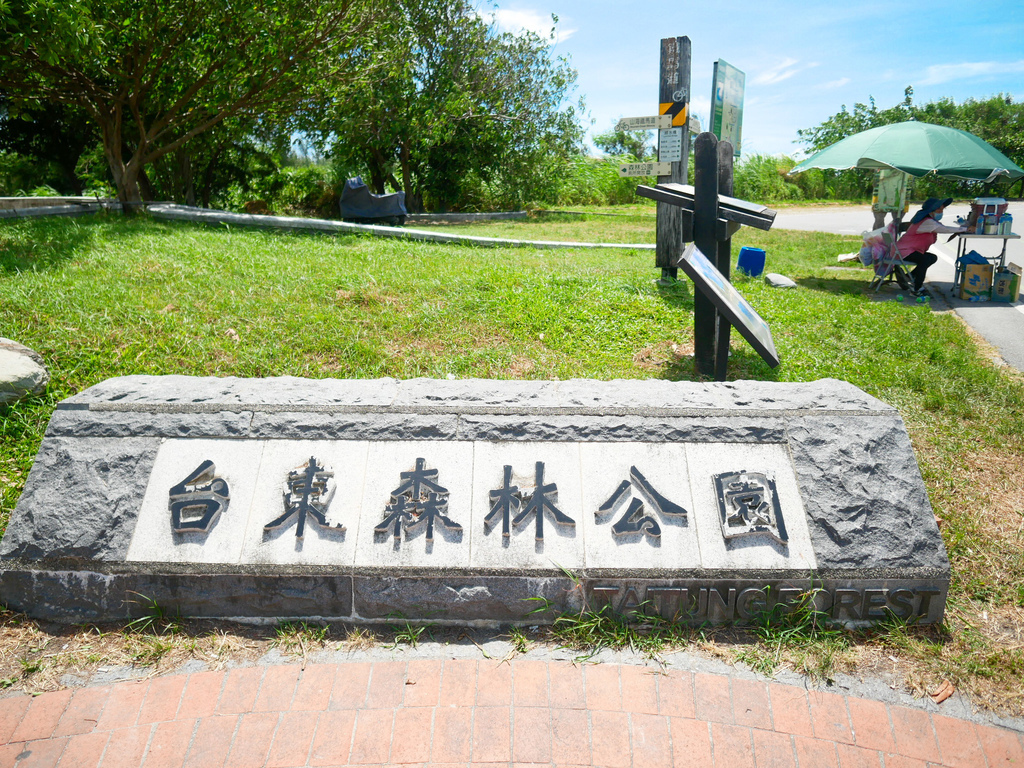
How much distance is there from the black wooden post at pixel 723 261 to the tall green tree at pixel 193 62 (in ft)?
23.4

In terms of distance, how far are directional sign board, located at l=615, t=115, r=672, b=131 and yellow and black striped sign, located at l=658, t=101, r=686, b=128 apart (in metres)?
0.05

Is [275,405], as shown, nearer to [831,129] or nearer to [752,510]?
[752,510]

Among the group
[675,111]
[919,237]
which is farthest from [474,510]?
[919,237]

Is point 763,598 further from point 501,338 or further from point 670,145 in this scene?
point 670,145

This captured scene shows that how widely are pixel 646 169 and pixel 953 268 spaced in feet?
20.8

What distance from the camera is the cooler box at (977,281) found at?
26.8 feet

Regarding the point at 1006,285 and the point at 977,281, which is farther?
the point at 977,281

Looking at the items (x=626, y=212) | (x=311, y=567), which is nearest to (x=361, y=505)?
(x=311, y=567)

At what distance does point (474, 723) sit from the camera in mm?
2465

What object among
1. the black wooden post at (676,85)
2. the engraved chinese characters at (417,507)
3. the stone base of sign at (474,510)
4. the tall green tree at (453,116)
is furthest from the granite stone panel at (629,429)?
the tall green tree at (453,116)

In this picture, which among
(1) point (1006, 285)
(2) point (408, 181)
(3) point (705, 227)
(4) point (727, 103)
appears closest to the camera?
(3) point (705, 227)

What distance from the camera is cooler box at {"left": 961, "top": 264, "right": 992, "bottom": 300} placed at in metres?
8.16

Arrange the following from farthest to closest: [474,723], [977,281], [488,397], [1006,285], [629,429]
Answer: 1. [977,281]
2. [1006,285]
3. [488,397]
4. [629,429]
5. [474,723]

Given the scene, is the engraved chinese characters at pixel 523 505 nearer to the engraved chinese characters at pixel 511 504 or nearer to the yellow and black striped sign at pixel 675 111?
the engraved chinese characters at pixel 511 504
